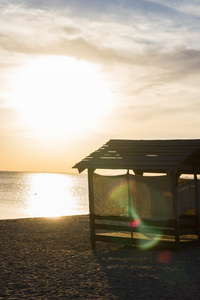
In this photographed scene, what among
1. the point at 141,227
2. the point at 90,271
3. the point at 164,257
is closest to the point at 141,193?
the point at 141,227

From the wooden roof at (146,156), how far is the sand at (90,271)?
297 cm

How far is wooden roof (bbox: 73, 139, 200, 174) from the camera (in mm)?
14516

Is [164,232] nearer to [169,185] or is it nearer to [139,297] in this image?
[169,185]

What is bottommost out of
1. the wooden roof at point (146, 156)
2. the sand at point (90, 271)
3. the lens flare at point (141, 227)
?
the sand at point (90, 271)

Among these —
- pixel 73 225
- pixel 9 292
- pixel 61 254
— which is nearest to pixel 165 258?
pixel 61 254

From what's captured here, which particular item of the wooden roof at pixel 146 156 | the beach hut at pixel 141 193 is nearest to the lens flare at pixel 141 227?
the beach hut at pixel 141 193

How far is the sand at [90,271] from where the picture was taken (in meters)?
9.83

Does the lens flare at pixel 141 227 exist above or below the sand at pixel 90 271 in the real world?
above

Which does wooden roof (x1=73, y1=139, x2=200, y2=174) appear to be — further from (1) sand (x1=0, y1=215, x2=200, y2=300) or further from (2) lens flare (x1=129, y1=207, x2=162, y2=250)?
(1) sand (x1=0, y1=215, x2=200, y2=300)

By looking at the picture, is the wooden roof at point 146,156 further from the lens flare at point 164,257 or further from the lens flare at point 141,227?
the lens flare at point 164,257

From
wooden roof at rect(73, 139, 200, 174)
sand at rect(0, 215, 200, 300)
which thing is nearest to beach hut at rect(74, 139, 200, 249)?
wooden roof at rect(73, 139, 200, 174)

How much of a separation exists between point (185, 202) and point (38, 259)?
5.68 meters

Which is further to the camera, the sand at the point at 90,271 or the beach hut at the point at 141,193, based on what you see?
the beach hut at the point at 141,193

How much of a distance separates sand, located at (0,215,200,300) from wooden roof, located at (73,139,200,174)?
2.97m
